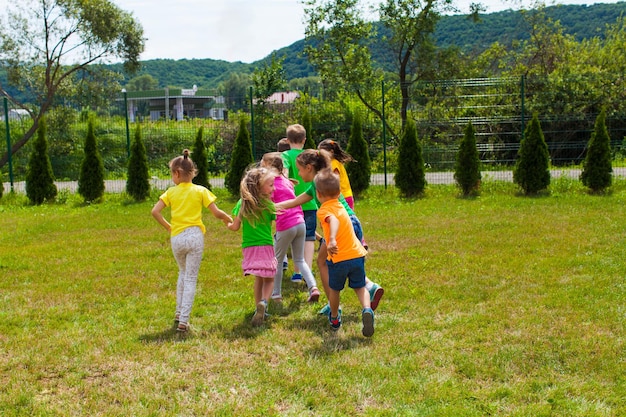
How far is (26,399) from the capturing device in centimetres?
400

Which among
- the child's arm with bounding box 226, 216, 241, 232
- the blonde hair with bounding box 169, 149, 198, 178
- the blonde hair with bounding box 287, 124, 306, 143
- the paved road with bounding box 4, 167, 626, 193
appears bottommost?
the paved road with bounding box 4, 167, 626, 193

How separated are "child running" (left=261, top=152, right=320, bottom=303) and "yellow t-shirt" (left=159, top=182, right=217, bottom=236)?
863mm

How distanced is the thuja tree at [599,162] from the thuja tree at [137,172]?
9591mm

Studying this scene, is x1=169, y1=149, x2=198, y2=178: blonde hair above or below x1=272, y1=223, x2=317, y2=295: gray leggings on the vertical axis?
above

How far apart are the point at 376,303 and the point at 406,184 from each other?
28.0 ft

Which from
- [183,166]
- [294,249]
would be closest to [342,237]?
[294,249]

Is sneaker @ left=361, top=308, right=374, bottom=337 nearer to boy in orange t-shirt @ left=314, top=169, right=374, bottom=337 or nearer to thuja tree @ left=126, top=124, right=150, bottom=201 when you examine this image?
boy in orange t-shirt @ left=314, top=169, right=374, bottom=337

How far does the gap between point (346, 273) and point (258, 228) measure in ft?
3.12

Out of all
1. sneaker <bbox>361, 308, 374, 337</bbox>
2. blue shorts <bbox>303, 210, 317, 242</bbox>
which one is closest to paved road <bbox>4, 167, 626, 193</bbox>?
blue shorts <bbox>303, 210, 317, 242</bbox>

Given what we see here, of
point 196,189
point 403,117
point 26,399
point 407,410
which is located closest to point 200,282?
point 196,189

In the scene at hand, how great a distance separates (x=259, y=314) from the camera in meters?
5.59

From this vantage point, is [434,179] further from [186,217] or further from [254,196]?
[186,217]

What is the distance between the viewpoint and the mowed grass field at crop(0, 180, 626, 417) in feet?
13.0

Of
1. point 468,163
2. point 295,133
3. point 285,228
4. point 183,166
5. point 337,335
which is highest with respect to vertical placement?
point 295,133
